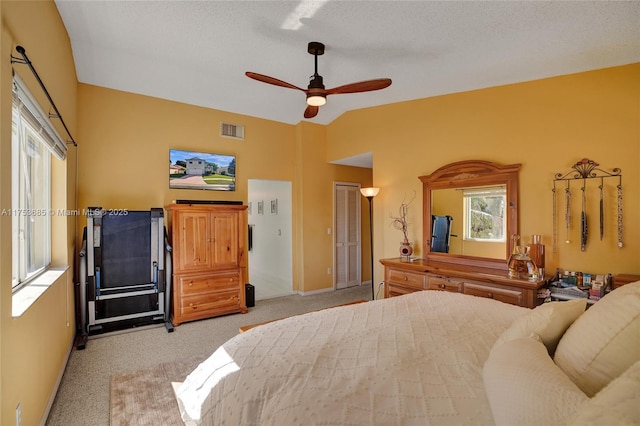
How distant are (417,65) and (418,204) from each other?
173 centimetres

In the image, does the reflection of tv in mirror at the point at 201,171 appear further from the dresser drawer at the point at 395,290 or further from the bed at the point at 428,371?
the bed at the point at 428,371

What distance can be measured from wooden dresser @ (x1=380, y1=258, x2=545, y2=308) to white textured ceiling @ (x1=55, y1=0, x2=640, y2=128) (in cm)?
201

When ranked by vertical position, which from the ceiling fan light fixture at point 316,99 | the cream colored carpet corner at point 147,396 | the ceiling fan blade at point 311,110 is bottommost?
the cream colored carpet corner at point 147,396

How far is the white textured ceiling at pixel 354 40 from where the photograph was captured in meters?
2.24

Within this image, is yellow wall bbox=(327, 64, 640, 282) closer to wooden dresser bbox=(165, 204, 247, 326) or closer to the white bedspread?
the white bedspread

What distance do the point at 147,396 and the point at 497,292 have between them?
3.14m

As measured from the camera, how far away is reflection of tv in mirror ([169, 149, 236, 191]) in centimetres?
443

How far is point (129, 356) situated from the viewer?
3.02m

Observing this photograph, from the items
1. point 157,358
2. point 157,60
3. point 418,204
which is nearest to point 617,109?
point 418,204

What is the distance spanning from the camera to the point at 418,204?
13.4ft

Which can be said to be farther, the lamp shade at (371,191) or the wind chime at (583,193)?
the lamp shade at (371,191)

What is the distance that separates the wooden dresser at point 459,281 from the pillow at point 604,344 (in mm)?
1874

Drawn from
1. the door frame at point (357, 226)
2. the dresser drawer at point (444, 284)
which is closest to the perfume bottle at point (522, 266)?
the dresser drawer at point (444, 284)

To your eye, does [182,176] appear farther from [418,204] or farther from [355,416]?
[355,416]
